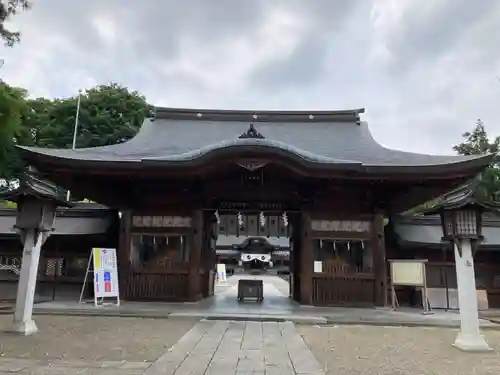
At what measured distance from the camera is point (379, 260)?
10.1m

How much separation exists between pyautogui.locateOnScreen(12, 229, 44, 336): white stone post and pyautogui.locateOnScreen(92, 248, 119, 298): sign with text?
2703mm

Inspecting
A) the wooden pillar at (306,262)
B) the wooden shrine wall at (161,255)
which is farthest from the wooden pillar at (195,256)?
the wooden pillar at (306,262)

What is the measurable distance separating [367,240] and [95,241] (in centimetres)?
725

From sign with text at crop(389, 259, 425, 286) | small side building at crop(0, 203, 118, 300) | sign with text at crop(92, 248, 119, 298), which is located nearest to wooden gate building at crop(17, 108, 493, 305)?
sign with text at crop(389, 259, 425, 286)

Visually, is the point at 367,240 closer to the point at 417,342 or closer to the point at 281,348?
the point at 417,342

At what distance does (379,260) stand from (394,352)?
4796mm

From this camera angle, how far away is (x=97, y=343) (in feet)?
18.7

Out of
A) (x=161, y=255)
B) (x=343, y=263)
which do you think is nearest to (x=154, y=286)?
(x=161, y=255)

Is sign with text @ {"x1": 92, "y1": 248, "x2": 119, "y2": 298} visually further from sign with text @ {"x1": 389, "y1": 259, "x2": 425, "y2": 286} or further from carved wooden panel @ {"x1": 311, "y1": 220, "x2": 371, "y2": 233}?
sign with text @ {"x1": 389, "y1": 259, "x2": 425, "y2": 286}

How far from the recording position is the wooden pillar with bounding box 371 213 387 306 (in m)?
10.0

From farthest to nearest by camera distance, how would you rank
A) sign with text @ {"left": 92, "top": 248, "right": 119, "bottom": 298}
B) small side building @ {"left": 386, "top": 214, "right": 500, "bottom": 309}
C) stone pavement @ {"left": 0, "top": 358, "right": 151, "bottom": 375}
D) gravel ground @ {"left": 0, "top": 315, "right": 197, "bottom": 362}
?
small side building @ {"left": 386, "top": 214, "right": 500, "bottom": 309} → sign with text @ {"left": 92, "top": 248, "right": 119, "bottom": 298} → gravel ground @ {"left": 0, "top": 315, "right": 197, "bottom": 362} → stone pavement @ {"left": 0, "top": 358, "right": 151, "bottom": 375}

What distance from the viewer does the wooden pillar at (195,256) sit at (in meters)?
10.2

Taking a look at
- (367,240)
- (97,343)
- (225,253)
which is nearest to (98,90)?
(225,253)

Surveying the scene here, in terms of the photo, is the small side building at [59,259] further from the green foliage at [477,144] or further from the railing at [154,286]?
the green foliage at [477,144]
